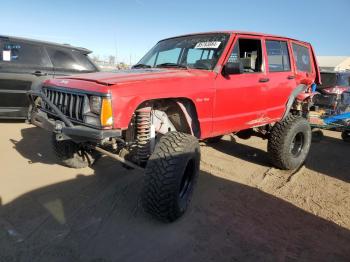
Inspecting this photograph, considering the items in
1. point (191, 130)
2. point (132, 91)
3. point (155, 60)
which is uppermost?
point (155, 60)

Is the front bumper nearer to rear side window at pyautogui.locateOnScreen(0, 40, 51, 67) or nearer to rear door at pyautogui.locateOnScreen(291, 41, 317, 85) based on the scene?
rear door at pyautogui.locateOnScreen(291, 41, 317, 85)

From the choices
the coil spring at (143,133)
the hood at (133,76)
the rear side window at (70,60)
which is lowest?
the coil spring at (143,133)

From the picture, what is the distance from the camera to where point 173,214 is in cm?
337

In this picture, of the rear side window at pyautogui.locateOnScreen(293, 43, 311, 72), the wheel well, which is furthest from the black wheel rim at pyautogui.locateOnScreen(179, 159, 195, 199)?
the rear side window at pyautogui.locateOnScreen(293, 43, 311, 72)

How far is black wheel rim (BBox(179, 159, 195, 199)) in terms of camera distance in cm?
368

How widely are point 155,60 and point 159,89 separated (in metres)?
1.54

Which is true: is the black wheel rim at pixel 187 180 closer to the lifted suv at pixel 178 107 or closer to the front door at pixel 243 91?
the lifted suv at pixel 178 107

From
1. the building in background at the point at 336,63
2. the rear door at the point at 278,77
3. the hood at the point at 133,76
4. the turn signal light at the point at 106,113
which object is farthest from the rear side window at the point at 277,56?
the building in background at the point at 336,63

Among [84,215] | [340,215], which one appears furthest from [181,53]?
[340,215]

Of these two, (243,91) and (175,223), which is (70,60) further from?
(175,223)

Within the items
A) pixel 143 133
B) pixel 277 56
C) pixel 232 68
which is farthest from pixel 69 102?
pixel 277 56

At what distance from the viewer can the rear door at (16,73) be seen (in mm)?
6793

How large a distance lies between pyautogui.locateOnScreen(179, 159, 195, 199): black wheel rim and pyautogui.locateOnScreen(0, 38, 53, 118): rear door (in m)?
4.41

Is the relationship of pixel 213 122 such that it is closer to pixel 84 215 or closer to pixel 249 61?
pixel 249 61
